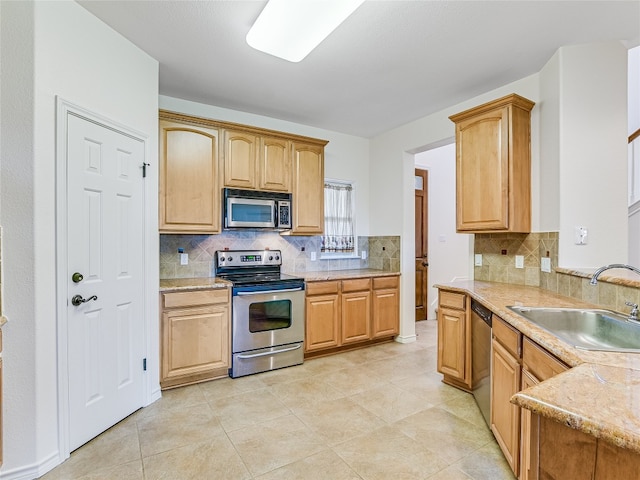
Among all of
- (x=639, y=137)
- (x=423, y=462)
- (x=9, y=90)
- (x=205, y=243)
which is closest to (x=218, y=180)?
(x=205, y=243)

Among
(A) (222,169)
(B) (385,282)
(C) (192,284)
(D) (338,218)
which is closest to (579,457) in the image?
(C) (192,284)

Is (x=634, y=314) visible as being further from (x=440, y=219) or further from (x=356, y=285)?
(x=440, y=219)

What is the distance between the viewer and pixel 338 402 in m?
2.69

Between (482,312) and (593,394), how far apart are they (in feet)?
5.26

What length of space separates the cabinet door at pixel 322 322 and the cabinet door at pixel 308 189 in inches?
30.7

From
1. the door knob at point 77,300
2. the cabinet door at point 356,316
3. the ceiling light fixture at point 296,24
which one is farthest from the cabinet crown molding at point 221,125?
the cabinet door at point 356,316

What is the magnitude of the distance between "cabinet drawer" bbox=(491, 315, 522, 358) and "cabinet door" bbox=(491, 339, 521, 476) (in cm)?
4

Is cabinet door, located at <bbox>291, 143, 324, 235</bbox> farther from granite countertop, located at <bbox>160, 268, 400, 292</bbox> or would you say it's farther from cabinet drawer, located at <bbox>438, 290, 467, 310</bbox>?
cabinet drawer, located at <bbox>438, 290, 467, 310</bbox>

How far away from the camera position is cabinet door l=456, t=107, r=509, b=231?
9.10 feet

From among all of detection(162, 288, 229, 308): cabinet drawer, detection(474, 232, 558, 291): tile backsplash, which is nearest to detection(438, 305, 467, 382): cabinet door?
detection(474, 232, 558, 291): tile backsplash

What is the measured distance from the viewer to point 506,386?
1.90 metres

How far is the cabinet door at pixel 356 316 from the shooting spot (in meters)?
3.83

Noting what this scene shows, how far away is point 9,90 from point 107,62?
2.24 feet

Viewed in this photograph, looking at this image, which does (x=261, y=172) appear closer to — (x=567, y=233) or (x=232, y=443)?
(x=232, y=443)
